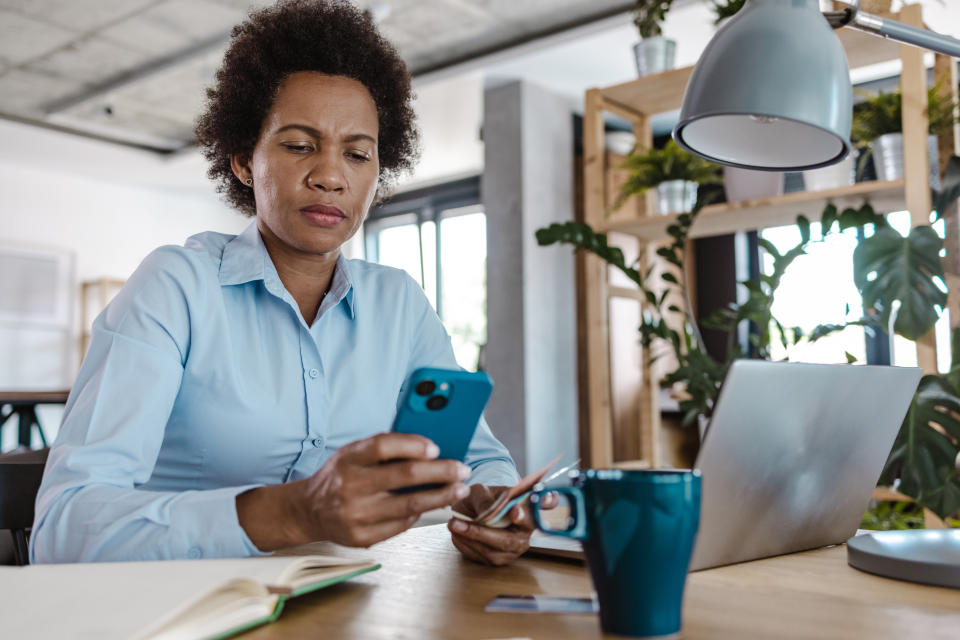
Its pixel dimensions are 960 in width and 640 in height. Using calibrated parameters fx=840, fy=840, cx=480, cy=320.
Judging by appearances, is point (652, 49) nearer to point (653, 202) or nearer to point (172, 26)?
point (653, 202)

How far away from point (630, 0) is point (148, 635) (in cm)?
428

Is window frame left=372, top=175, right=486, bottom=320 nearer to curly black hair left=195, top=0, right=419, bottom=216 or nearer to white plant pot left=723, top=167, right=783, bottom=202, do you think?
white plant pot left=723, top=167, right=783, bottom=202

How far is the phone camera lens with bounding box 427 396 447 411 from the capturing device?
66 cm

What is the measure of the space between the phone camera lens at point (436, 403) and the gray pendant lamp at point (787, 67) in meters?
0.41

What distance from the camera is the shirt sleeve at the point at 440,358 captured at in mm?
1284

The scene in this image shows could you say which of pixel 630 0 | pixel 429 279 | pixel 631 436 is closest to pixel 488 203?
pixel 630 0

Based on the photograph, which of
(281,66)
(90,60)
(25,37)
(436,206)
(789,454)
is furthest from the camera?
(436,206)

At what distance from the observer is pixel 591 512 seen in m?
0.54

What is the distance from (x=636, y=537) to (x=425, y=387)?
210mm

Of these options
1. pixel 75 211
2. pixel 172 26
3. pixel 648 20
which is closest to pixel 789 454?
pixel 648 20

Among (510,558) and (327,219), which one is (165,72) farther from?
(510,558)

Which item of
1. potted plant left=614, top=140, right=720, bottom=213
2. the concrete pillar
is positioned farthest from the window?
potted plant left=614, top=140, right=720, bottom=213

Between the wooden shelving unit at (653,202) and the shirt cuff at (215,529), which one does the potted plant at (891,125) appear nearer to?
the wooden shelving unit at (653,202)

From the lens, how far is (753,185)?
307 cm
